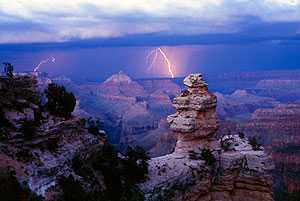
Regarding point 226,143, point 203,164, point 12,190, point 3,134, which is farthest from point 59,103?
point 226,143

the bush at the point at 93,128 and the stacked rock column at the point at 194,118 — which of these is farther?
the stacked rock column at the point at 194,118


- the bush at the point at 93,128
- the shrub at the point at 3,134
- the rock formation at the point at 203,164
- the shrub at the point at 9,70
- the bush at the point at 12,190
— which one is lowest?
the rock formation at the point at 203,164

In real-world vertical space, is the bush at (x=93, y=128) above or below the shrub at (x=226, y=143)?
above

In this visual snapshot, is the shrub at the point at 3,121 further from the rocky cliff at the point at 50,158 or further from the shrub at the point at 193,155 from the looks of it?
the shrub at the point at 193,155

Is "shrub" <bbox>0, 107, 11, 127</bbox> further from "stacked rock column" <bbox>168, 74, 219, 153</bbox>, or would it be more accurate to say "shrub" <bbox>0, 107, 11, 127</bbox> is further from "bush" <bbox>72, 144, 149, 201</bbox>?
"stacked rock column" <bbox>168, 74, 219, 153</bbox>

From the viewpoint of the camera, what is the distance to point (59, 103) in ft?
101

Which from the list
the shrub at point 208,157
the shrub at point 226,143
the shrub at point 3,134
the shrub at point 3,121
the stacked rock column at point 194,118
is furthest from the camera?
the shrub at point 226,143

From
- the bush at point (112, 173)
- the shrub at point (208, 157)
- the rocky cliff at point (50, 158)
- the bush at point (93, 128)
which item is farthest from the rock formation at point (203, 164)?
the bush at point (93, 128)

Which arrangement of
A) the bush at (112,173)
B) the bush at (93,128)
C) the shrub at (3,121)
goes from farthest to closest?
1. the bush at (93,128)
2. the bush at (112,173)
3. the shrub at (3,121)

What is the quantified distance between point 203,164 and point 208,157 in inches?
37.6

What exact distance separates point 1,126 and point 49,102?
513 cm

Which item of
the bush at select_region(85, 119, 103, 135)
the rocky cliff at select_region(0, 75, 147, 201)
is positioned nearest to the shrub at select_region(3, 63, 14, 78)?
the rocky cliff at select_region(0, 75, 147, 201)

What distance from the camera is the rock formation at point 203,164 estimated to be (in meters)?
33.7

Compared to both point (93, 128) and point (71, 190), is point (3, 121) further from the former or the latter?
point (93, 128)
